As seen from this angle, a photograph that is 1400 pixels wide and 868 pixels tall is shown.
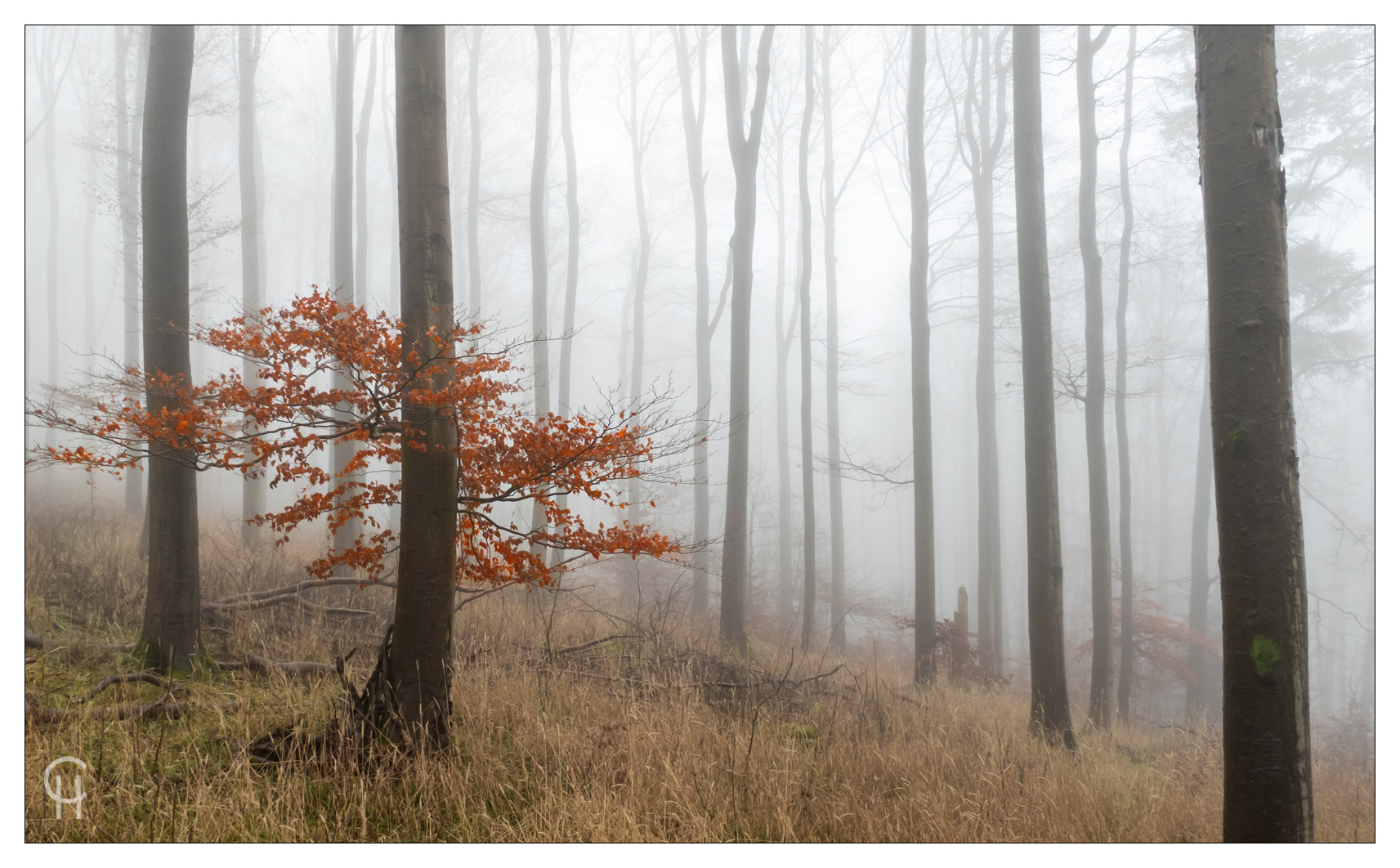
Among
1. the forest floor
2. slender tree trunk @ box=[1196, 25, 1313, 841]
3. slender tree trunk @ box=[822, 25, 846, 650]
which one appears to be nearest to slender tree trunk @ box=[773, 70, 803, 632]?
slender tree trunk @ box=[822, 25, 846, 650]

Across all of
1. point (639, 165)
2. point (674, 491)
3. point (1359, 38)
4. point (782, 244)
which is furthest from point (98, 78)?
point (1359, 38)

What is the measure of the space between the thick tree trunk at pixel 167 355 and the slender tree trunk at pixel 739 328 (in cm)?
551

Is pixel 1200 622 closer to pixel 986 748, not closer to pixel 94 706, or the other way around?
pixel 986 748

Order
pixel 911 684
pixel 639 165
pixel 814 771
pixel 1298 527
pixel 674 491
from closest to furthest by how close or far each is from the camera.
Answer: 1. pixel 1298 527
2. pixel 814 771
3. pixel 911 684
4. pixel 639 165
5. pixel 674 491

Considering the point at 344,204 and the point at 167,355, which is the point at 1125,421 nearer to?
the point at 167,355

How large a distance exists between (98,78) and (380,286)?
29.9 feet

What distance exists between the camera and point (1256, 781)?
2.64 metres

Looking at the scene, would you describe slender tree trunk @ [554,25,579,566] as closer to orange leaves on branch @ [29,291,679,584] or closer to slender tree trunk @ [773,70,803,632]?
slender tree trunk @ [773,70,803,632]

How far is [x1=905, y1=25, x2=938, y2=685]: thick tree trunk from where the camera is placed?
8680 mm

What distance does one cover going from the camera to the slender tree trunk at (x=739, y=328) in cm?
854

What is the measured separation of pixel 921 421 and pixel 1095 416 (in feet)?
7.83

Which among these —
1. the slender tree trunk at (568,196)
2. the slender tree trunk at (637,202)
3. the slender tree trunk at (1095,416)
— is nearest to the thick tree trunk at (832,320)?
the slender tree trunk at (637,202)

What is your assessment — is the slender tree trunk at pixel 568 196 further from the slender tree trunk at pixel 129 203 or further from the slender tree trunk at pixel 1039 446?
the slender tree trunk at pixel 1039 446

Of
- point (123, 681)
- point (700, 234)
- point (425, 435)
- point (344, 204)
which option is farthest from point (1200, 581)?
point (344, 204)
